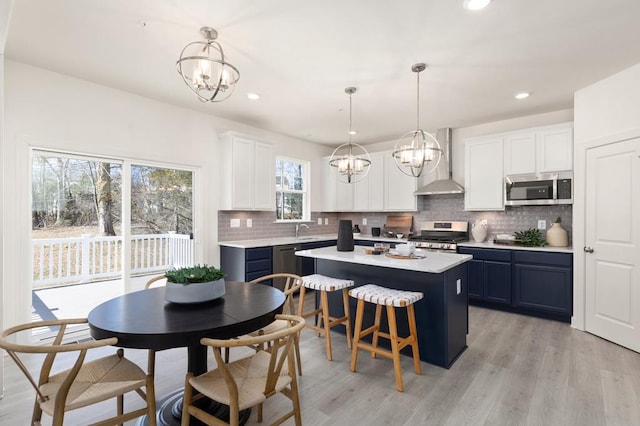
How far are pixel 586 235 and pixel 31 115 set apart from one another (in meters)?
5.69

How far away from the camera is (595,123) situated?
3328mm

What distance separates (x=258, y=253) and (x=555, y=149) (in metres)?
4.01

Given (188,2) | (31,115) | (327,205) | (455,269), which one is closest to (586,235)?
(455,269)

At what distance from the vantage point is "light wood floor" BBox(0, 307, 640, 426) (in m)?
1.99

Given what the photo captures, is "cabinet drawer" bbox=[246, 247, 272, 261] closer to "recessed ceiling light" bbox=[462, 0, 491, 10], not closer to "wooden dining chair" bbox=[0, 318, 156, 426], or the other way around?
"wooden dining chair" bbox=[0, 318, 156, 426]

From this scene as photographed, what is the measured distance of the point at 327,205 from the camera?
6145 millimetres

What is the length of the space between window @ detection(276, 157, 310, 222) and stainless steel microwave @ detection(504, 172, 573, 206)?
3.26 m

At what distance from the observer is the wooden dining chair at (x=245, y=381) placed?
1396mm

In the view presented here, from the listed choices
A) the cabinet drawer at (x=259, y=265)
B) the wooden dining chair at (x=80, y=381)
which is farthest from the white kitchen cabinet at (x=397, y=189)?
the wooden dining chair at (x=80, y=381)

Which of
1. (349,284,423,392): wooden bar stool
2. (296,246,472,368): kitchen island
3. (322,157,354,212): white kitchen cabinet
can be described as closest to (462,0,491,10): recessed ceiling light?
(296,246,472,368): kitchen island

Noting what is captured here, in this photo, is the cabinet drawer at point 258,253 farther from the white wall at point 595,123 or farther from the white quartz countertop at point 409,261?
the white wall at point 595,123

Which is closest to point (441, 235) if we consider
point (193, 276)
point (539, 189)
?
point (539, 189)

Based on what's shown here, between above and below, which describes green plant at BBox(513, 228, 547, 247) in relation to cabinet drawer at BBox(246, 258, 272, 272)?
above

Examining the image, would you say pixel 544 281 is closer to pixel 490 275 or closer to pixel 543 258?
pixel 543 258
